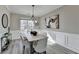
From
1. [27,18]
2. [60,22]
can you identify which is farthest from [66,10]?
[27,18]

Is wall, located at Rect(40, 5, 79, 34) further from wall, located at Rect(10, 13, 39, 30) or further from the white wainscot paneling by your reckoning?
wall, located at Rect(10, 13, 39, 30)

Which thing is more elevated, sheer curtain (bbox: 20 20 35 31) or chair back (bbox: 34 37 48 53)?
sheer curtain (bbox: 20 20 35 31)

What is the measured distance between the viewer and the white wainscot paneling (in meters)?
3.56

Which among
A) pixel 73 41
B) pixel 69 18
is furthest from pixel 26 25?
pixel 73 41

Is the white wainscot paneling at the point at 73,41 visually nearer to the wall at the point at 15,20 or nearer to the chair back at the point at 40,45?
the chair back at the point at 40,45

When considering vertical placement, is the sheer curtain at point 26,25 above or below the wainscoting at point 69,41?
above

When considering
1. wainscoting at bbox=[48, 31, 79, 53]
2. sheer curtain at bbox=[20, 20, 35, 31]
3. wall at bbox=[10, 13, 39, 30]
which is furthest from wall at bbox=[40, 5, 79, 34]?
wall at bbox=[10, 13, 39, 30]

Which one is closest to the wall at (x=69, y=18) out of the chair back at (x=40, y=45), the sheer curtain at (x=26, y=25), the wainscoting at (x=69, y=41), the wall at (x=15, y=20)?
the wainscoting at (x=69, y=41)

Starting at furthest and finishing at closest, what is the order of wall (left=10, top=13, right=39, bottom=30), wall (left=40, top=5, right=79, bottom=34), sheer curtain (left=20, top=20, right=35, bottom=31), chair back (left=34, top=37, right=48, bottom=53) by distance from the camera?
sheer curtain (left=20, top=20, right=35, bottom=31), wall (left=10, top=13, right=39, bottom=30), wall (left=40, top=5, right=79, bottom=34), chair back (left=34, top=37, right=48, bottom=53)

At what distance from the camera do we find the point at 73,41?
379 centimetres

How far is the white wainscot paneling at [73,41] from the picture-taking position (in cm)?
356

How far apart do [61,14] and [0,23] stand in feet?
11.0

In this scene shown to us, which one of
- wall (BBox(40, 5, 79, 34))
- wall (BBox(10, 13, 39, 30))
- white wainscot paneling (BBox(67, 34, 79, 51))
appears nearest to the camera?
white wainscot paneling (BBox(67, 34, 79, 51))

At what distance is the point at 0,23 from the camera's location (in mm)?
3889
